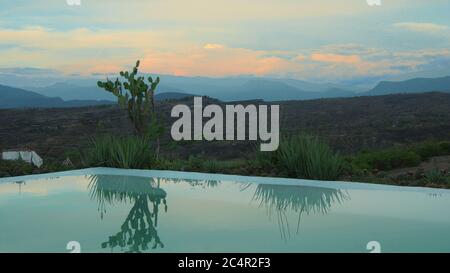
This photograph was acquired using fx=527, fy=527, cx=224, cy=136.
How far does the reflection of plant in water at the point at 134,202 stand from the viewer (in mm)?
4273

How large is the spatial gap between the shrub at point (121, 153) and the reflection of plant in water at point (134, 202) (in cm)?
79

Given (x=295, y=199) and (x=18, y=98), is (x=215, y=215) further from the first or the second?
(x=18, y=98)

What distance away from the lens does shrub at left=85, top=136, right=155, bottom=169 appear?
8.84m

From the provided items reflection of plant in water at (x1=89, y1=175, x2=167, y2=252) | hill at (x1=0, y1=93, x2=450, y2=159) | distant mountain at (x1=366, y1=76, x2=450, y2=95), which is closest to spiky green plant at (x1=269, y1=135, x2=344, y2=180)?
reflection of plant in water at (x1=89, y1=175, x2=167, y2=252)

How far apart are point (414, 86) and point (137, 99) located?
93.9 metres

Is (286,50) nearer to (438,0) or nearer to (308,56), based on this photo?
(308,56)

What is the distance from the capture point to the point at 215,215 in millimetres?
5371

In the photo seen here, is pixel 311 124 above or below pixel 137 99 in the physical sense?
above

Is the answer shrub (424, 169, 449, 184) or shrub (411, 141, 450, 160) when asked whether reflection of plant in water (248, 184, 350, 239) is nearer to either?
shrub (424, 169, 449, 184)

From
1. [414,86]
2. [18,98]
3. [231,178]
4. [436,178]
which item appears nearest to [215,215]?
[231,178]

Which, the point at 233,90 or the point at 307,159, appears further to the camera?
the point at 233,90
